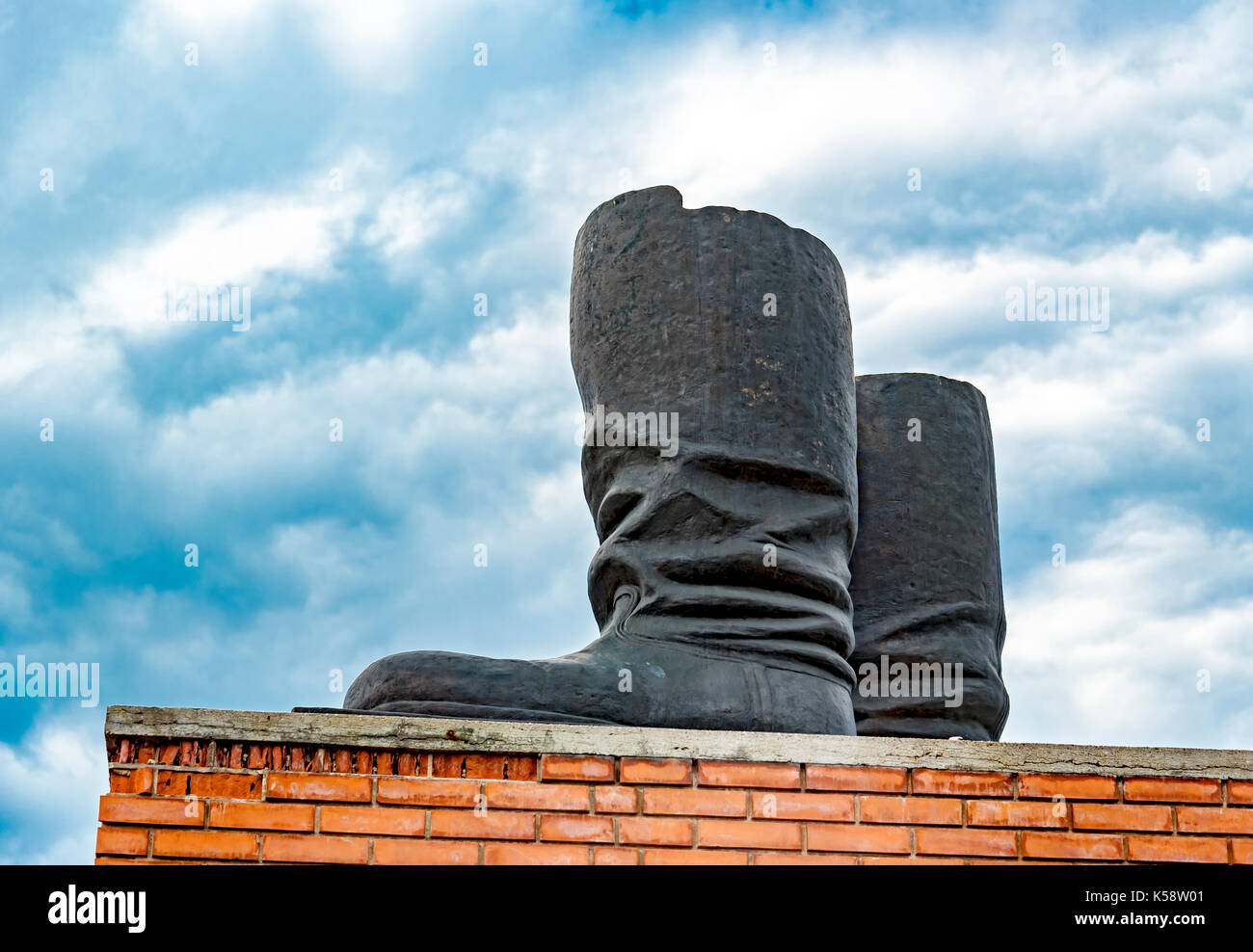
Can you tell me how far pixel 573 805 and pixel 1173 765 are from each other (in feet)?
3.48

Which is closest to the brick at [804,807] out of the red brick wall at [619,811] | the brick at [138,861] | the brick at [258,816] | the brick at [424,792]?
the red brick wall at [619,811]

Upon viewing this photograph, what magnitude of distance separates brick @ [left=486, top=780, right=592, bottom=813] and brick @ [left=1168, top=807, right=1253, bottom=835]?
1.04 m

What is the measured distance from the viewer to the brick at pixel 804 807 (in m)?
2.71

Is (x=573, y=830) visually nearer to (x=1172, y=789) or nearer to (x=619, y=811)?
(x=619, y=811)

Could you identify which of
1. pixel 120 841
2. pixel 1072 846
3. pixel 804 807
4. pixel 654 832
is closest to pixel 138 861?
pixel 120 841

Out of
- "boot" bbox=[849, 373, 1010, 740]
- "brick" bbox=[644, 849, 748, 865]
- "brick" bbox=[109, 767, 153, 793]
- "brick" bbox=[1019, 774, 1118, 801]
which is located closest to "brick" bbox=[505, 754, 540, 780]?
"brick" bbox=[644, 849, 748, 865]

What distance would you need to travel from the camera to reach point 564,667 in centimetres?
305

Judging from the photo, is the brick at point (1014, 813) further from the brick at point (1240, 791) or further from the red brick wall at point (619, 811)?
the brick at point (1240, 791)

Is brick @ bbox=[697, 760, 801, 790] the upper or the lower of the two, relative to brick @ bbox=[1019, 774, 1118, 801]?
upper

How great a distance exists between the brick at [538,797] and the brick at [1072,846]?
0.76 meters

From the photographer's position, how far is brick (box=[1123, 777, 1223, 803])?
9.28 ft

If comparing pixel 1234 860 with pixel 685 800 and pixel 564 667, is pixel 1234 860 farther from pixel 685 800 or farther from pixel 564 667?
pixel 564 667

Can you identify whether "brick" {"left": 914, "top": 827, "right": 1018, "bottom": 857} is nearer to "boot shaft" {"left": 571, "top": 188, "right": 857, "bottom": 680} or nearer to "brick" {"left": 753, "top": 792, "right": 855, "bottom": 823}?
"brick" {"left": 753, "top": 792, "right": 855, "bottom": 823}

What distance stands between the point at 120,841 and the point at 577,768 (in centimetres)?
73
